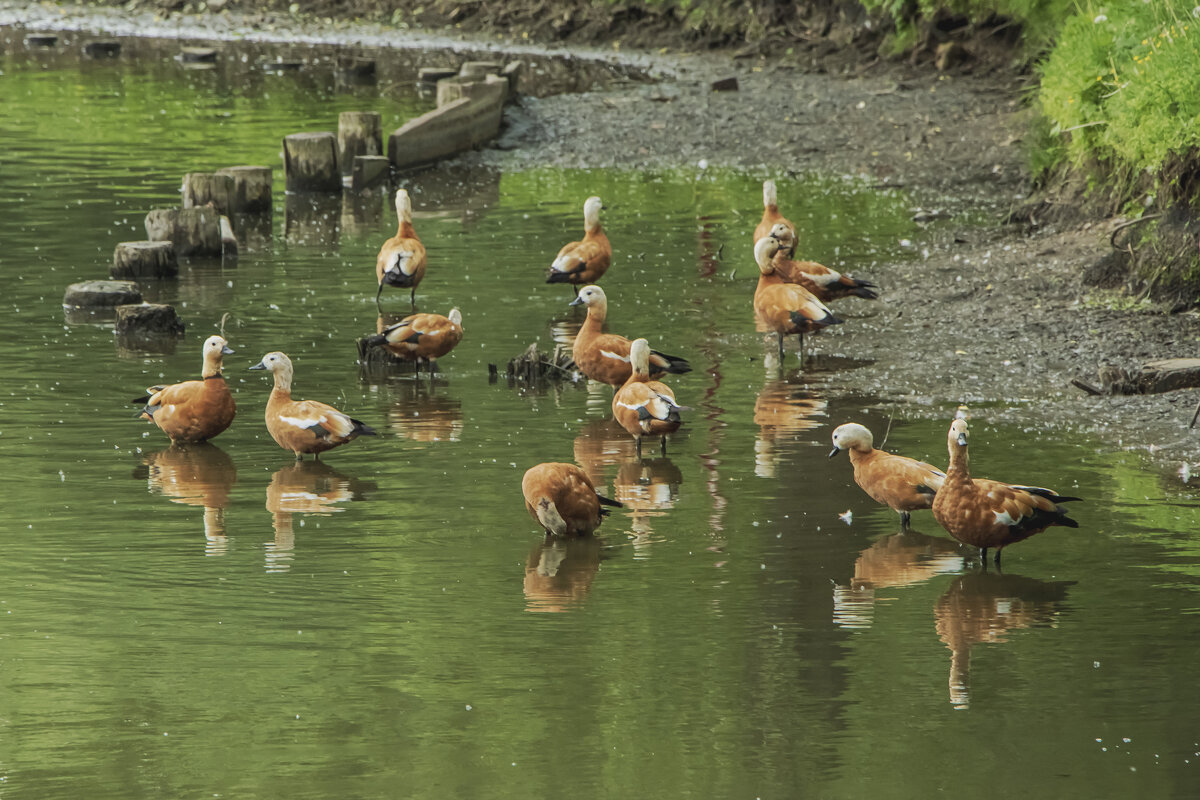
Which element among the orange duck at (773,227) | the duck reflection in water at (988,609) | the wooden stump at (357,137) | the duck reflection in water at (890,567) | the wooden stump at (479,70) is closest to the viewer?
the duck reflection in water at (988,609)

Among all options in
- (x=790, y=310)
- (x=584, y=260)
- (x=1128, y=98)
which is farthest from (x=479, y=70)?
(x=790, y=310)

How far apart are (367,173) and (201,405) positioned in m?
11.9

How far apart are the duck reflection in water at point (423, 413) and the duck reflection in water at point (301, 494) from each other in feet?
3.03

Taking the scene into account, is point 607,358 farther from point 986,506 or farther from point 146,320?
point 146,320

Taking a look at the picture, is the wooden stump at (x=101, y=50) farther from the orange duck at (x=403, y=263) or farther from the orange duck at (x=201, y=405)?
the orange duck at (x=201, y=405)

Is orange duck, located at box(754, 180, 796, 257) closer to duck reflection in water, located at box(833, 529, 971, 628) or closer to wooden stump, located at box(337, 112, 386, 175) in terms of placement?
duck reflection in water, located at box(833, 529, 971, 628)

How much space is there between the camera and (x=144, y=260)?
16.7 m

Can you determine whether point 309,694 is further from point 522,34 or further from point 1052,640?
point 522,34

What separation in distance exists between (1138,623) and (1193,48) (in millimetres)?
8489

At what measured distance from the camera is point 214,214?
1794 cm

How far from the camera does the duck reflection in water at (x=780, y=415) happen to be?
10.8m

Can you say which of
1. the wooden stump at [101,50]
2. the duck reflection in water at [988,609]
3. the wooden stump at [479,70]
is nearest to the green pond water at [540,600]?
the duck reflection in water at [988,609]

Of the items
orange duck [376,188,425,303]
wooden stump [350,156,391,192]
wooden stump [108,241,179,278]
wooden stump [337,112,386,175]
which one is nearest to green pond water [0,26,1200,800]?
orange duck [376,188,425,303]

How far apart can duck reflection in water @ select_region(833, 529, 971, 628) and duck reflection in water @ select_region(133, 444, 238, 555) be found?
11.5 ft
